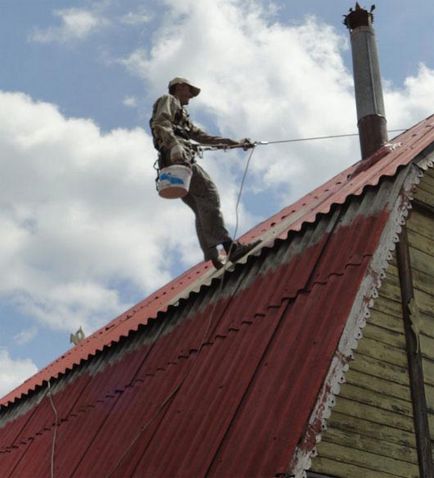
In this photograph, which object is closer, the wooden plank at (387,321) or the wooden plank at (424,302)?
the wooden plank at (387,321)

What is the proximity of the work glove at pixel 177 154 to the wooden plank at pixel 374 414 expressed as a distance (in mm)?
2727

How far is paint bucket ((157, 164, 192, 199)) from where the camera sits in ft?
24.1

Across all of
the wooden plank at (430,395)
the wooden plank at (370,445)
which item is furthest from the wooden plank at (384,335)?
the wooden plank at (370,445)

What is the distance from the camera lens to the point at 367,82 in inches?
444

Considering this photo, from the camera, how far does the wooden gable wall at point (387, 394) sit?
6285 mm

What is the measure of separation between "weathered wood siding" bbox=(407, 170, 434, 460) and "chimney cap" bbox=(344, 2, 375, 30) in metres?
4.41

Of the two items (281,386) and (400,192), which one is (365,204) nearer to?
(400,192)

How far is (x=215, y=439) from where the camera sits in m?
5.79

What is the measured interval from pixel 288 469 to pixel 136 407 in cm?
265

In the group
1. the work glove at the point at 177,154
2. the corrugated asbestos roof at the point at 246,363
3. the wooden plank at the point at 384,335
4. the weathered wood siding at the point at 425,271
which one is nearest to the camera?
the corrugated asbestos roof at the point at 246,363

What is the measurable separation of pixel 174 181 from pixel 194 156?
1.07m

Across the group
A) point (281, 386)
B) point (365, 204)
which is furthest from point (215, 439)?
point (365, 204)

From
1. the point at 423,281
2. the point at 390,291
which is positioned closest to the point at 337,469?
Result: the point at 390,291

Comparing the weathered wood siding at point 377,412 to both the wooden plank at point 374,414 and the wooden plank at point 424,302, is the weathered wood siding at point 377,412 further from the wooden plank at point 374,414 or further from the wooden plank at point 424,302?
the wooden plank at point 424,302
